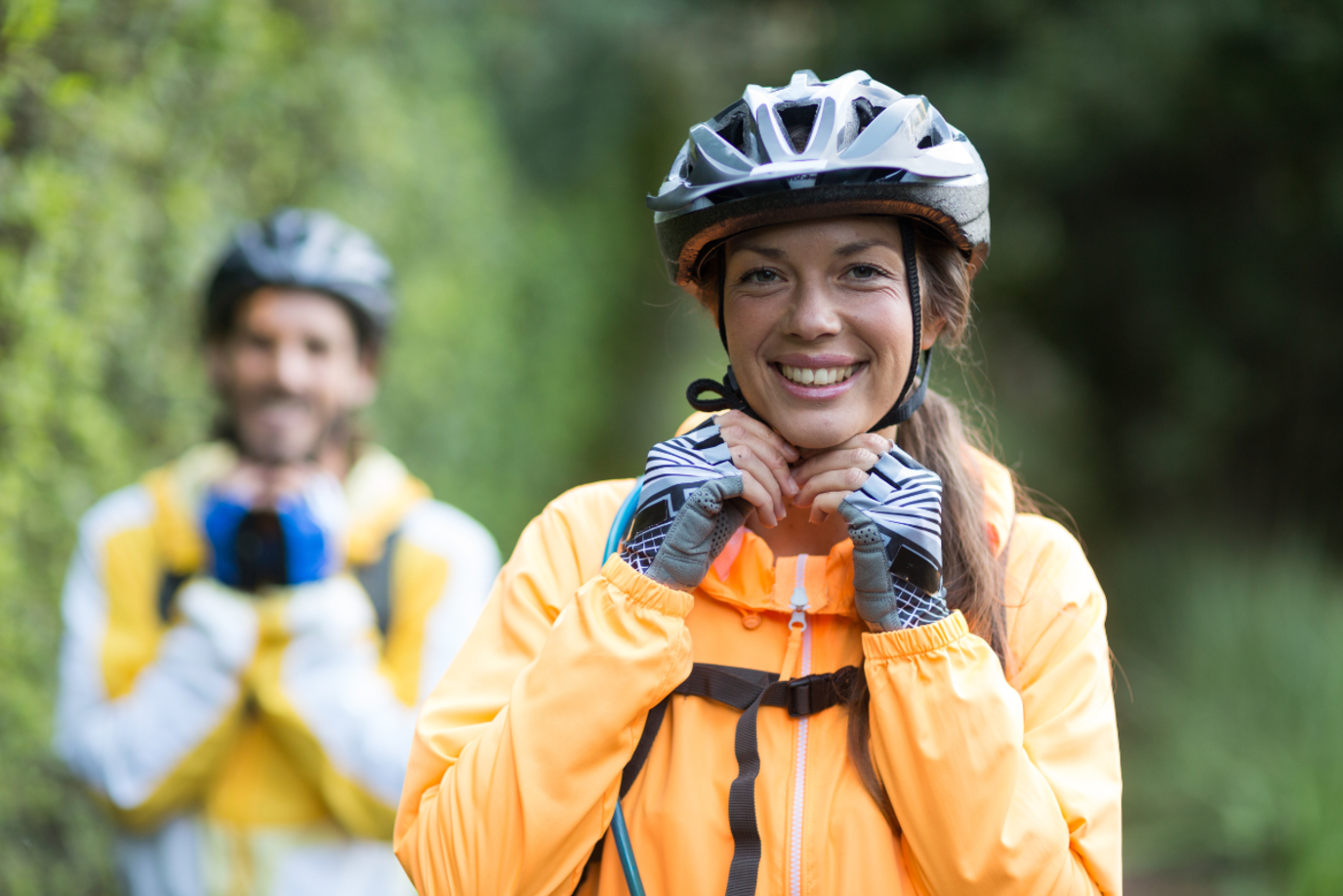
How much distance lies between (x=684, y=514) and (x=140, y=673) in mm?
2198

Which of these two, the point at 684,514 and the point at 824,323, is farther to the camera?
the point at 824,323

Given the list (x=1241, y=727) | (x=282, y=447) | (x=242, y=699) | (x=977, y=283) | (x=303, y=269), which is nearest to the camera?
(x=242, y=699)

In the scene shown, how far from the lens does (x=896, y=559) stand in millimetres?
2105

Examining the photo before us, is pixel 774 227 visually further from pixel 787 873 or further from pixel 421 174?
pixel 421 174

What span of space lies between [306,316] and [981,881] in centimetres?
300

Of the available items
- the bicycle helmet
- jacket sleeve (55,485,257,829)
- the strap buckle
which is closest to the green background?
jacket sleeve (55,485,257,829)

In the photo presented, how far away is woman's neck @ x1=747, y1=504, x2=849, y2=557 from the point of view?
2438 mm

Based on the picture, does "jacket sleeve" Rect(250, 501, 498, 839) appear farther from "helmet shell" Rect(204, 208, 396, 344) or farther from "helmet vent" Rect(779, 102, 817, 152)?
"helmet vent" Rect(779, 102, 817, 152)

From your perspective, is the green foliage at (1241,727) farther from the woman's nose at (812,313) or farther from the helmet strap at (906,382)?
the woman's nose at (812,313)

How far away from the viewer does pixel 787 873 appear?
203 cm

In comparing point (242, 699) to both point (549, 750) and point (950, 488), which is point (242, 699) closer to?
point (549, 750)

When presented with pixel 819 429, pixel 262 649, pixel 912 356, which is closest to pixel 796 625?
pixel 819 429

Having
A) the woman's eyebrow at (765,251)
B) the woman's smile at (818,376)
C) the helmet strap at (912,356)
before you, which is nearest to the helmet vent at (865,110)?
the helmet strap at (912,356)

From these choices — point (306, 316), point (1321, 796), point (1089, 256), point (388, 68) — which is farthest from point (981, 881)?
point (1089, 256)
